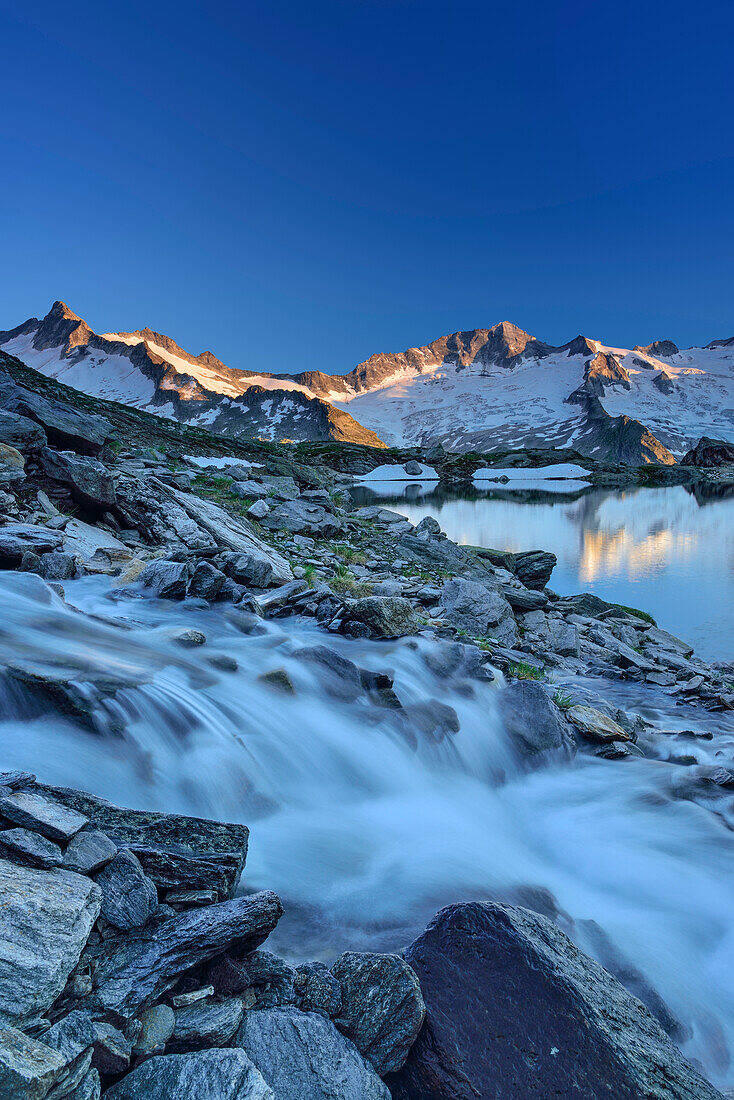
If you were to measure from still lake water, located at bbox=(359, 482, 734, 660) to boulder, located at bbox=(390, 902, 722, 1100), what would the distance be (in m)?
15.0

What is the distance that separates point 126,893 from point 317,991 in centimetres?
113

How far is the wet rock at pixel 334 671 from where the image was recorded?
7.54 m

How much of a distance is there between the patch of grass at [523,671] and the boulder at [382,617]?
6.03 ft

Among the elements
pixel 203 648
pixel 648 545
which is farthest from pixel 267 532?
pixel 648 545

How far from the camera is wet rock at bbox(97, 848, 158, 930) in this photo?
276 centimetres

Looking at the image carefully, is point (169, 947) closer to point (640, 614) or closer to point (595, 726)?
point (595, 726)

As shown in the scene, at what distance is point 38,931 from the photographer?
2.30 metres

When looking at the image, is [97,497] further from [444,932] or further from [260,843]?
[444,932]

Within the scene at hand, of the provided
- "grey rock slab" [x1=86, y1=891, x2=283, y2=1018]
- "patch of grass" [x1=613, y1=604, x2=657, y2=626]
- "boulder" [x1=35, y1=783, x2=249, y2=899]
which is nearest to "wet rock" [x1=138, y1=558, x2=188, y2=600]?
"boulder" [x1=35, y1=783, x2=249, y2=899]

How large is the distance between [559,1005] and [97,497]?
1422 centimetres

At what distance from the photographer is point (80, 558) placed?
34.9 ft

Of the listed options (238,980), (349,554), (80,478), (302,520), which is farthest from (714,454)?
(238,980)

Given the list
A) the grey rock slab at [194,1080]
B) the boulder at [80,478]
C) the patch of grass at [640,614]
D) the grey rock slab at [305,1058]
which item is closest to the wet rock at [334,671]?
the grey rock slab at [305,1058]

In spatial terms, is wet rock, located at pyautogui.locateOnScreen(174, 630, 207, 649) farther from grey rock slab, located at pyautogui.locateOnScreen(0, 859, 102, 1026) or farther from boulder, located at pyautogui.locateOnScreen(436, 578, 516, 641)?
boulder, located at pyautogui.locateOnScreen(436, 578, 516, 641)
